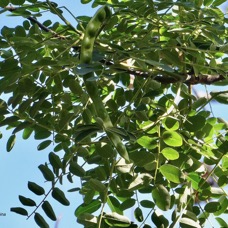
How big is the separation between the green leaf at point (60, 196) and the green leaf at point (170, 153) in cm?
13

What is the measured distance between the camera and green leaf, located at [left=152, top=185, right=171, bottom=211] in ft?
2.08

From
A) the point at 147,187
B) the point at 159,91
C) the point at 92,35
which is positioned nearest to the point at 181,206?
the point at 147,187

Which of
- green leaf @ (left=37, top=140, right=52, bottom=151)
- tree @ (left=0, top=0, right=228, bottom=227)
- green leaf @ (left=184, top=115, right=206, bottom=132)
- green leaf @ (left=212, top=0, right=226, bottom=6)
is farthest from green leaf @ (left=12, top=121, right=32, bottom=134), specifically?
green leaf @ (left=212, top=0, right=226, bottom=6)

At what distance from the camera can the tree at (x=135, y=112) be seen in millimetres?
639

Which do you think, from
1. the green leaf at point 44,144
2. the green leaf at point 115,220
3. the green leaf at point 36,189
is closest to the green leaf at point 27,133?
the green leaf at point 44,144

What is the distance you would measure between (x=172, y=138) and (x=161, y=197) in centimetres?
7

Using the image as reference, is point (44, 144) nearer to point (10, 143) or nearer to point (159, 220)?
point (10, 143)

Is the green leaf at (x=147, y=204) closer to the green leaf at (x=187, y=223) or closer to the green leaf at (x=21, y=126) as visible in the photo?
the green leaf at (x=187, y=223)

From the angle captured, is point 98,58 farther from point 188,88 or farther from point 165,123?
point 188,88

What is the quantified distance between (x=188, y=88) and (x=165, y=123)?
0.13 m

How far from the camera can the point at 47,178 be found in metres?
0.68

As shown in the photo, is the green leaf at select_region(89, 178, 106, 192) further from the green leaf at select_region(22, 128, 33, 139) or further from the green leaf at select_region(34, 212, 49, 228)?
the green leaf at select_region(22, 128, 33, 139)

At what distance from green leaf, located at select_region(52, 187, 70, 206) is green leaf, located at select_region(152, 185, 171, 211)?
0.11 metres

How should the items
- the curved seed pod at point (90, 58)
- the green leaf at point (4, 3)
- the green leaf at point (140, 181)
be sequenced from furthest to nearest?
the green leaf at point (4, 3) < the green leaf at point (140, 181) < the curved seed pod at point (90, 58)
